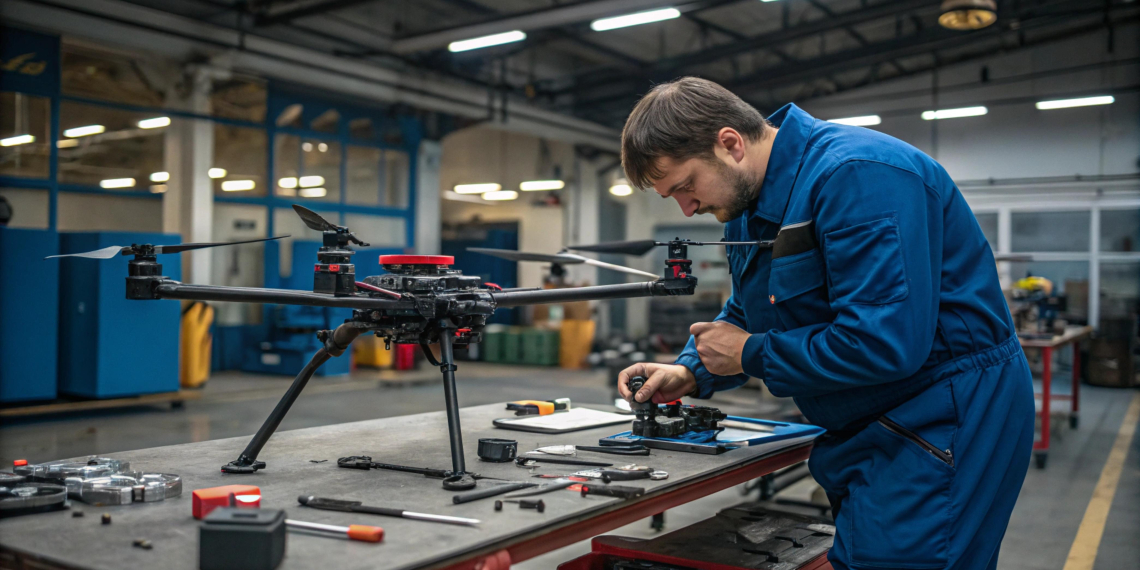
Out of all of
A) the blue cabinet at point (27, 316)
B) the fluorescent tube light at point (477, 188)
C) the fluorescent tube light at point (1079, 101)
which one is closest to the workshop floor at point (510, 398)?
the blue cabinet at point (27, 316)

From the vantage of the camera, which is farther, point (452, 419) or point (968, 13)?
point (968, 13)

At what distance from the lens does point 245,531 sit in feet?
3.12

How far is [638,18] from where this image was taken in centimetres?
759

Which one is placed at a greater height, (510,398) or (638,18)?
(638,18)

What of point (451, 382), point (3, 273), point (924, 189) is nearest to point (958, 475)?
point (924, 189)

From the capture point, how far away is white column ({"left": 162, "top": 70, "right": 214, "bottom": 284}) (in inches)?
327

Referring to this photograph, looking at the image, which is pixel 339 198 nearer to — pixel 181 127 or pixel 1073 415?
pixel 181 127

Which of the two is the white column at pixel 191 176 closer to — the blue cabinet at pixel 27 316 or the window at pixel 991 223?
the blue cabinet at pixel 27 316

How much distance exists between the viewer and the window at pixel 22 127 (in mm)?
7684

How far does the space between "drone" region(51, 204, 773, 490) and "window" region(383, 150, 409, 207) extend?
9567 mm

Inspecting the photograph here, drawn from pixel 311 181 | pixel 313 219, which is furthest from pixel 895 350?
pixel 311 181

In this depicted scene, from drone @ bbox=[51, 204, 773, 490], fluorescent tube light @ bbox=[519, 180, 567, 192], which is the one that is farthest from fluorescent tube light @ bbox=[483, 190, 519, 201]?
drone @ bbox=[51, 204, 773, 490]

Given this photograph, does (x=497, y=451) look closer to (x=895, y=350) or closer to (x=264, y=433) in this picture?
(x=264, y=433)

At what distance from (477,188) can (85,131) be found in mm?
5517
